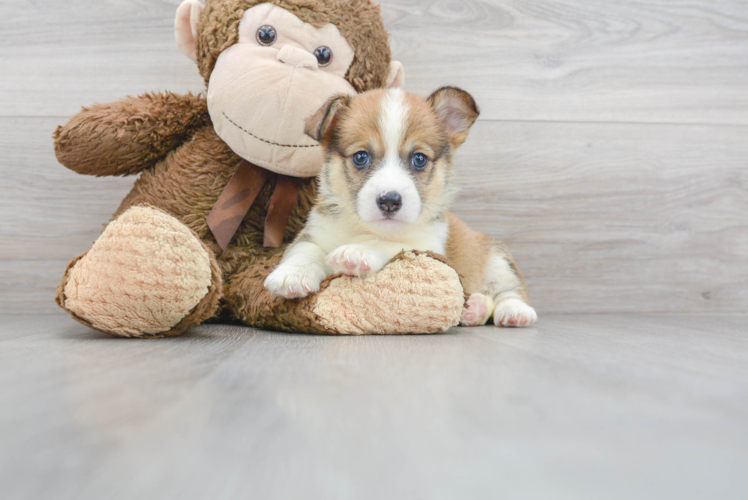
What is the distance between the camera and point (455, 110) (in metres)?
1.45

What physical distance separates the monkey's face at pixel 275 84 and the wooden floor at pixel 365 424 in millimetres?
595

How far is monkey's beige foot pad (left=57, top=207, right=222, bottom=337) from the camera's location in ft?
3.36

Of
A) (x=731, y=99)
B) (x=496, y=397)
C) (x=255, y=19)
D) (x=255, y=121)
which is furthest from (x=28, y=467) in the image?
(x=731, y=99)

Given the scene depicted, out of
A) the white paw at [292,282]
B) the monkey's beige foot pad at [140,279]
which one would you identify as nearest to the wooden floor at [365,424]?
the monkey's beige foot pad at [140,279]

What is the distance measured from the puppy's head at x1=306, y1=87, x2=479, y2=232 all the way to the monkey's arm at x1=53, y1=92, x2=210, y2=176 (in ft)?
1.50

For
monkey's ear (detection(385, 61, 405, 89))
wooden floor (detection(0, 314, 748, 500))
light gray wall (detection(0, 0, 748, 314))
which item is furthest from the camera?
light gray wall (detection(0, 0, 748, 314))

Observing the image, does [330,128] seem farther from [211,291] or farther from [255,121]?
[211,291]

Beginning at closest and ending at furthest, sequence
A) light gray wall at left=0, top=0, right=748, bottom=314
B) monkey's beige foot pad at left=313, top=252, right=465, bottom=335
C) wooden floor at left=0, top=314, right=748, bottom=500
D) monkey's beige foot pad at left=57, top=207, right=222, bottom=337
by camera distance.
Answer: wooden floor at left=0, top=314, right=748, bottom=500 → monkey's beige foot pad at left=57, top=207, right=222, bottom=337 → monkey's beige foot pad at left=313, top=252, right=465, bottom=335 → light gray wall at left=0, top=0, right=748, bottom=314

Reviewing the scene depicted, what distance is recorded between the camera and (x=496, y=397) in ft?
2.23

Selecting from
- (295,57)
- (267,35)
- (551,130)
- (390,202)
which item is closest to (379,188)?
(390,202)

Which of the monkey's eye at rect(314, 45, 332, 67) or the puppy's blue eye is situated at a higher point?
the monkey's eye at rect(314, 45, 332, 67)

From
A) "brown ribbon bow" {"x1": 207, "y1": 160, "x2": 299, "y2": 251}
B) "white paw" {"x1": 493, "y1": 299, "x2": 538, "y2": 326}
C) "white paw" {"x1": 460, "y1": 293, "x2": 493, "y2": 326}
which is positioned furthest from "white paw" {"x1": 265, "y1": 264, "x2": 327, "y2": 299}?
"white paw" {"x1": 493, "y1": 299, "x2": 538, "y2": 326}

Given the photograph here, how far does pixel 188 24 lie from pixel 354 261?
838mm

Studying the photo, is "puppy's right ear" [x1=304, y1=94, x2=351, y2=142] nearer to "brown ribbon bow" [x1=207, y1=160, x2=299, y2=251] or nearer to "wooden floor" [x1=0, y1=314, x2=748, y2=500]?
"brown ribbon bow" [x1=207, y1=160, x2=299, y2=251]
